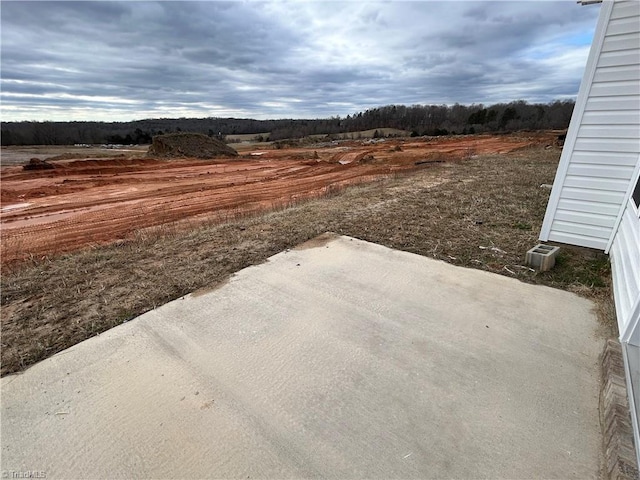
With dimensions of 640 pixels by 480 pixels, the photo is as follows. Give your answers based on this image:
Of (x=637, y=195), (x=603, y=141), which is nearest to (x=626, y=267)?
(x=637, y=195)

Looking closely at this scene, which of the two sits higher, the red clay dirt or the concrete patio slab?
the concrete patio slab

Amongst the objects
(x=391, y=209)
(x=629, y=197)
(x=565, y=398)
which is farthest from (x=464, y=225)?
(x=565, y=398)

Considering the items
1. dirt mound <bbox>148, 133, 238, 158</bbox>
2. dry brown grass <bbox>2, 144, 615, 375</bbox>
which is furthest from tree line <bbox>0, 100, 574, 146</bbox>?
dry brown grass <bbox>2, 144, 615, 375</bbox>

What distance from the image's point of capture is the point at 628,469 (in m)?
1.48

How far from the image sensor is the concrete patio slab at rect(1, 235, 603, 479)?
1.67 metres

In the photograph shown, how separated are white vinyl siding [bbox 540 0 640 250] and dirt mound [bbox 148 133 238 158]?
2181 cm

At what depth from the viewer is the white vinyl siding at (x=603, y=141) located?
3.26 metres

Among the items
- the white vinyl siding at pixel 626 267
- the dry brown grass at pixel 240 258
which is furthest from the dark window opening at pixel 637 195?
the dry brown grass at pixel 240 258

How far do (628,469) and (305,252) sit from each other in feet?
10.4

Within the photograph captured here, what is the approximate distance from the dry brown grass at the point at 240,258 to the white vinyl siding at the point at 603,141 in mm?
374

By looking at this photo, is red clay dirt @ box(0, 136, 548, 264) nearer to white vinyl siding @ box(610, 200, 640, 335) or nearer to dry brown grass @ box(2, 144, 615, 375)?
dry brown grass @ box(2, 144, 615, 375)

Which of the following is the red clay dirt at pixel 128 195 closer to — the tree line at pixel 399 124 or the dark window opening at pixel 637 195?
the dark window opening at pixel 637 195

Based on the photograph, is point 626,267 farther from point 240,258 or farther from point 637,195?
point 240,258

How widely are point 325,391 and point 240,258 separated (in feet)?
7.47
